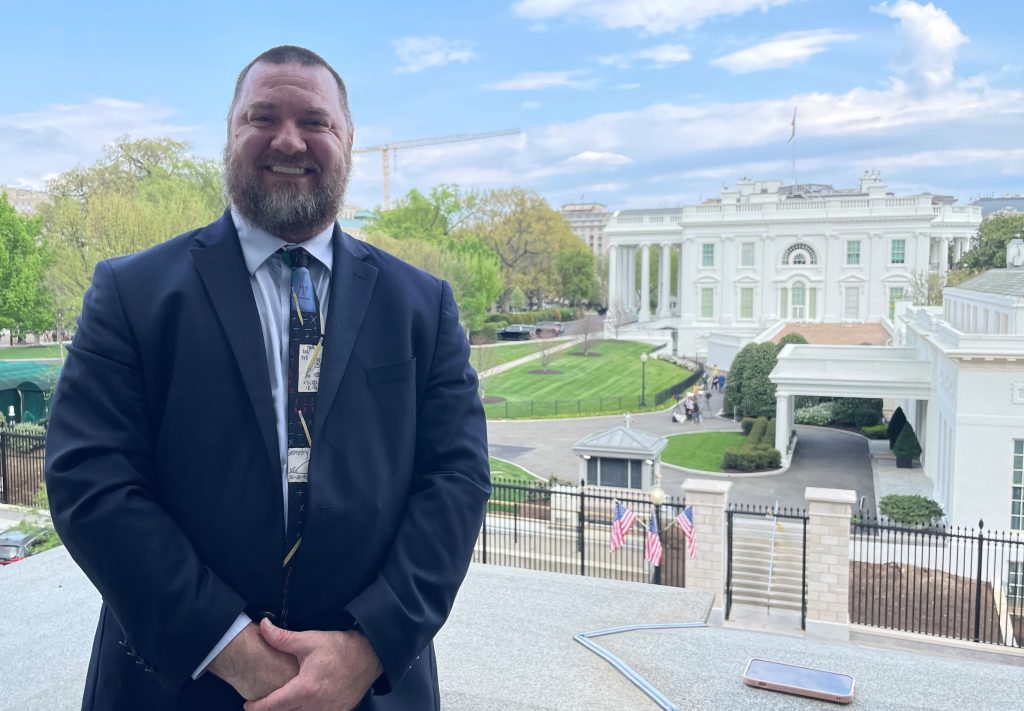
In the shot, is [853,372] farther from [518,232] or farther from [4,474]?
[518,232]

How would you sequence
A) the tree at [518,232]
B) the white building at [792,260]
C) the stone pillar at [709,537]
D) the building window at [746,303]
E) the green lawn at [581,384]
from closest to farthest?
1. the stone pillar at [709,537]
2. the green lawn at [581,384]
3. the white building at [792,260]
4. the building window at [746,303]
5. the tree at [518,232]

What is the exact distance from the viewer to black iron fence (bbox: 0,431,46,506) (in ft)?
56.5

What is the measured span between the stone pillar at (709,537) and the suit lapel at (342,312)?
12560mm

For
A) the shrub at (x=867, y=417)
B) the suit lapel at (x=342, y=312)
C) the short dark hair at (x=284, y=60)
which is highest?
the short dark hair at (x=284, y=60)

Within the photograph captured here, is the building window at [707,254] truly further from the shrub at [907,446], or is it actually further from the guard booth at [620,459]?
the guard booth at [620,459]

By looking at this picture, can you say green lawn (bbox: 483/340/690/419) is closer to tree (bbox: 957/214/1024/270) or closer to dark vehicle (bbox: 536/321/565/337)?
dark vehicle (bbox: 536/321/565/337)

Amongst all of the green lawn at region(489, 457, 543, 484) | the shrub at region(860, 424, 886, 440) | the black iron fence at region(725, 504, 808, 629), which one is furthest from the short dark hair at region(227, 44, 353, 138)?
the shrub at region(860, 424, 886, 440)

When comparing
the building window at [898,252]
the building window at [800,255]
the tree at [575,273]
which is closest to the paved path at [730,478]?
the building window at [800,255]

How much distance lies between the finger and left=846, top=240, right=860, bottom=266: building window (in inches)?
2581

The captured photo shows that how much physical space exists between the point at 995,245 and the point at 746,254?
18344mm

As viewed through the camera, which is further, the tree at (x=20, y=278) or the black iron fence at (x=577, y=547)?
the tree at (x=20, y=278)

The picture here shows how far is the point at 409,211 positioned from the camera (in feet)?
227

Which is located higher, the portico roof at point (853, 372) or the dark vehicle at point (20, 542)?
the portico roof at point (853, 372)

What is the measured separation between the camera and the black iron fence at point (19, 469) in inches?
678
